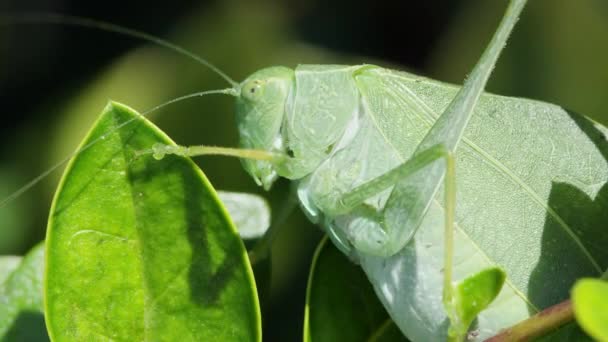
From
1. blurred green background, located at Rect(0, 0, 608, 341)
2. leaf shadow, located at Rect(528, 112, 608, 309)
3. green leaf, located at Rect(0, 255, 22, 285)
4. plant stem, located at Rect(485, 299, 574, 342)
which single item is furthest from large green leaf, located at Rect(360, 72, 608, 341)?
green leaf, located at Rect(0, 255, 22, 285)

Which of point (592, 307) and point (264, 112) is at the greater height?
point (592, 307)

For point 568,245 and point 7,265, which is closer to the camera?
point 568,245

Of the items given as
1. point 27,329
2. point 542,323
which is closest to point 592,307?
point 542,323

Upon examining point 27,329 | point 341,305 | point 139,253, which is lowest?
point 27,329

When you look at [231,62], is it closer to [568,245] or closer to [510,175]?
[510,175]

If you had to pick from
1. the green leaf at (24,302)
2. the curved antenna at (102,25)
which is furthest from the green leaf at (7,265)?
the curved antenna at (102,25)

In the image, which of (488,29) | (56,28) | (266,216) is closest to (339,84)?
(266,216)
